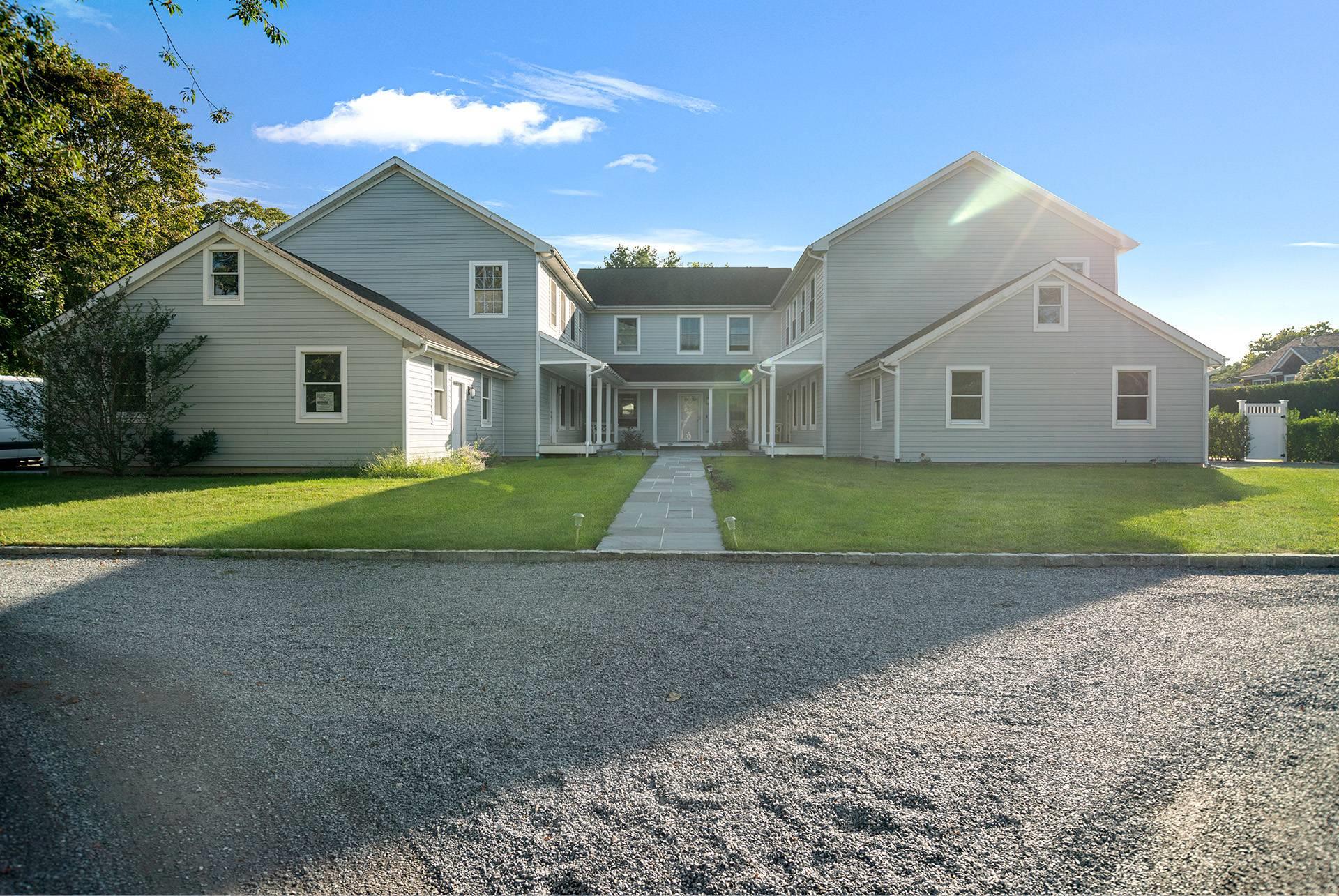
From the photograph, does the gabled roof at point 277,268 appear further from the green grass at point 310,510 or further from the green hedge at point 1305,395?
the green hedge at point 1305,395

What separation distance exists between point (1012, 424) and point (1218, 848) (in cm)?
1712

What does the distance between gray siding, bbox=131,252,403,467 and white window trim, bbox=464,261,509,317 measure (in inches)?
230

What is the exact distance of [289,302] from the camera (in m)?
15.8

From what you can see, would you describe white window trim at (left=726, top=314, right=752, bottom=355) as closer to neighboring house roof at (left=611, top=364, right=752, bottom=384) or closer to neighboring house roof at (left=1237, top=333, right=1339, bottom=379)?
neighboring house roof at (left=611, top=364, right=752, bottom=384)

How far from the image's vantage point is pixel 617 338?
30.7 metres

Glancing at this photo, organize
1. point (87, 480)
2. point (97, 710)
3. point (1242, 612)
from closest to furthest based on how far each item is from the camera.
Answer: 1. point (97, 710)
2. point (1242, 612)
3. point (87, 480)

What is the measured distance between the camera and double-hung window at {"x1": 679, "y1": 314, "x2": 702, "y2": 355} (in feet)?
100

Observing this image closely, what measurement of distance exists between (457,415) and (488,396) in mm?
2388

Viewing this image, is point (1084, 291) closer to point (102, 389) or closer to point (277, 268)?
point (277, 268)

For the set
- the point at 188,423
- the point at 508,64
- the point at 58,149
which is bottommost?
the point at 188,423

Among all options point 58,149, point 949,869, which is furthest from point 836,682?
point 58,149

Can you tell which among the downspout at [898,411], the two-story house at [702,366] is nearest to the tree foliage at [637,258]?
the two-story house at [702,366]

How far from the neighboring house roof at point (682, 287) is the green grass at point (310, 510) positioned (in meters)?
16.8

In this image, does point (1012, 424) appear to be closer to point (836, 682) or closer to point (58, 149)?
point (836, 682)
